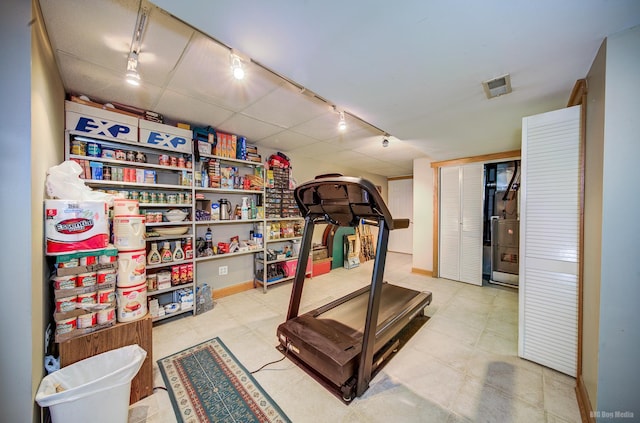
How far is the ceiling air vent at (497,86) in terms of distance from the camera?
165cm

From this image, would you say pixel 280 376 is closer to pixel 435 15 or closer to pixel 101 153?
pixel 435 15

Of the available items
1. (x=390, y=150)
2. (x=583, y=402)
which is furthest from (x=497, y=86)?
(x=583, y=402)

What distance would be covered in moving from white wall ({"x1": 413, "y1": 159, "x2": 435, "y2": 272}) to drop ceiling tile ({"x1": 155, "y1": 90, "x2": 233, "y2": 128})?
12.0 feet

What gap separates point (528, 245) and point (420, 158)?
2845 millimetres

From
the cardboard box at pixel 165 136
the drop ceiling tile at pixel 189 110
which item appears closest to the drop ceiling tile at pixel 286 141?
the drop ceiling tile at pixel 189 110

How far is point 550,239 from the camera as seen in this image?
→ 1840 mm

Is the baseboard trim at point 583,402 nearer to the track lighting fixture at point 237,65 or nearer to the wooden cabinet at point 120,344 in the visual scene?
the wooden cabinet at point 120,344

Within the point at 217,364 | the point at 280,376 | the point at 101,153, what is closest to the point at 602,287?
the point at 280,376

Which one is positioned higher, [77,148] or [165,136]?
[165,136]

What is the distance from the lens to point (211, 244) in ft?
10.3

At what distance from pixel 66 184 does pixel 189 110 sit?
137 centimetres

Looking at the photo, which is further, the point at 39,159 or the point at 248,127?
the point at 248,127

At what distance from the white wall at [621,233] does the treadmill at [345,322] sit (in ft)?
3.71

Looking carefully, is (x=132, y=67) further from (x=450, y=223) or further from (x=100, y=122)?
(x=450, y=223)
